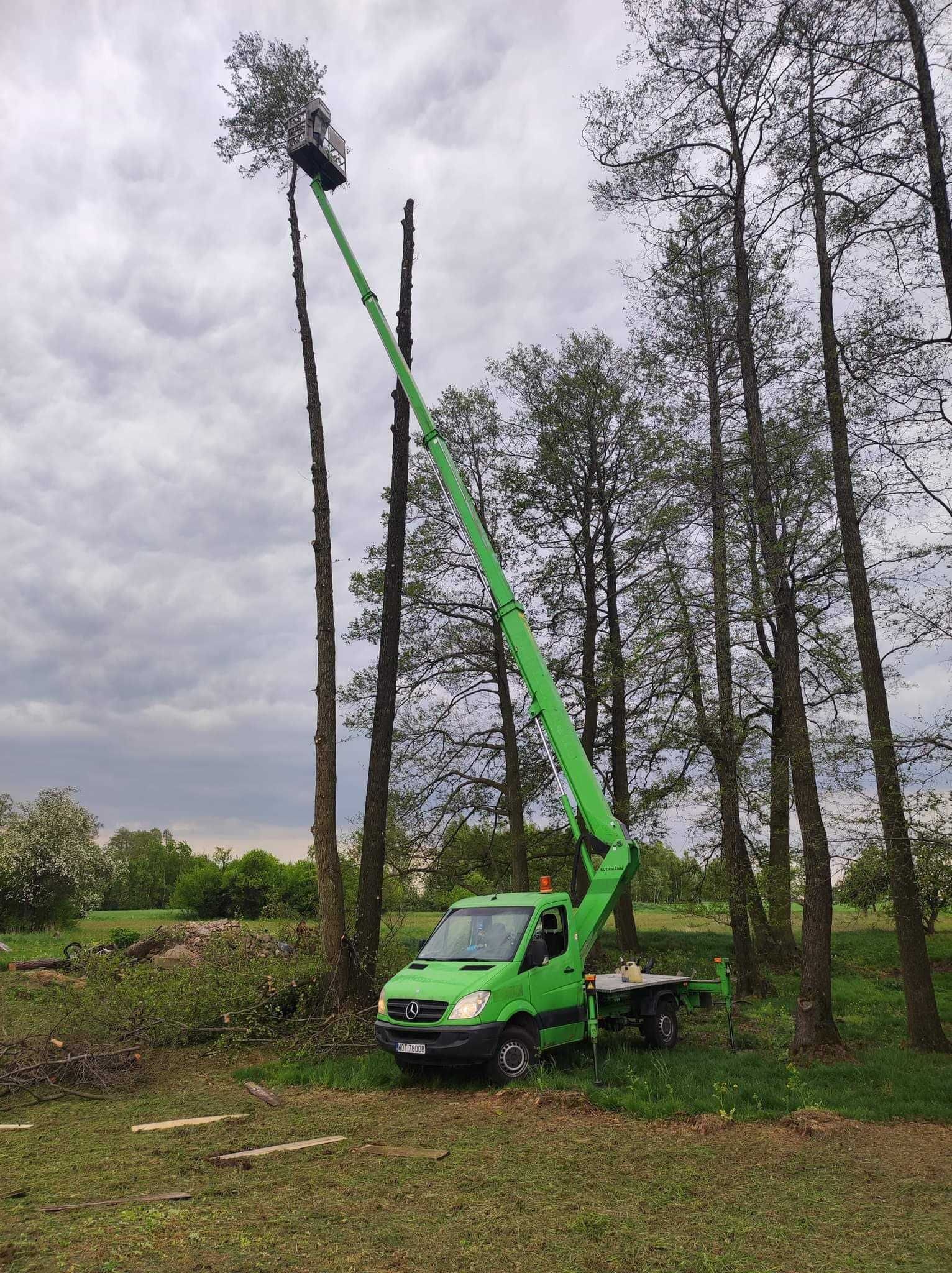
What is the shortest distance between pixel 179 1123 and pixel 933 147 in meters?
14.0

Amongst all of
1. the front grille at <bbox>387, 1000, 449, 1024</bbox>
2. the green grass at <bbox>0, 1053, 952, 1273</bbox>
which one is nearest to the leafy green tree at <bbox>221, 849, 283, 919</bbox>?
the front grille at <bbox>387, 1000, 449, 1024</bbox>

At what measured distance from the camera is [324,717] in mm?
13070

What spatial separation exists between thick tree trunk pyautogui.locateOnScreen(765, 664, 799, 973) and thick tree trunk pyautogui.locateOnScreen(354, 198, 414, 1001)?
6106mm

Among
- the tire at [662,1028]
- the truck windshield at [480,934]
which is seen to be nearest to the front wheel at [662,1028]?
the tire at [662,1028]

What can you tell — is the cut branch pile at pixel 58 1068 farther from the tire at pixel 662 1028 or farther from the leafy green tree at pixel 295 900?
the tire at pixel 662 1028

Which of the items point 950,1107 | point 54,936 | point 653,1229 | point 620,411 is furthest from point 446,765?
point 54,936

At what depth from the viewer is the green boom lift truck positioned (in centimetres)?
920

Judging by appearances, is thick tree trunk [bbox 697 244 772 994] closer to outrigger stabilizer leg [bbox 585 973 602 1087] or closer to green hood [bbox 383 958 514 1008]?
outrigger stabilizer leg [bbox 585 973 602 1087]

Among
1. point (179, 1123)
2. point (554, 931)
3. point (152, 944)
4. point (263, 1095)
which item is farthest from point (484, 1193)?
point (152, 944)

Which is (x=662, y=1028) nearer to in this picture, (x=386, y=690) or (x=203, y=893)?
(x=386, y=690)

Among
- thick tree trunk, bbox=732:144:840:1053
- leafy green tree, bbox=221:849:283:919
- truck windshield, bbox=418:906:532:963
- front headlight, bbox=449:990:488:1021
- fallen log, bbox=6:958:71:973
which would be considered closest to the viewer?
front headlight, bbox=449:990:488:1021

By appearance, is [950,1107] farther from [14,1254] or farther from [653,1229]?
[14,1254]

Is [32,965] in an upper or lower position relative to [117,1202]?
lower

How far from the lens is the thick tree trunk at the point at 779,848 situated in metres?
13.6
